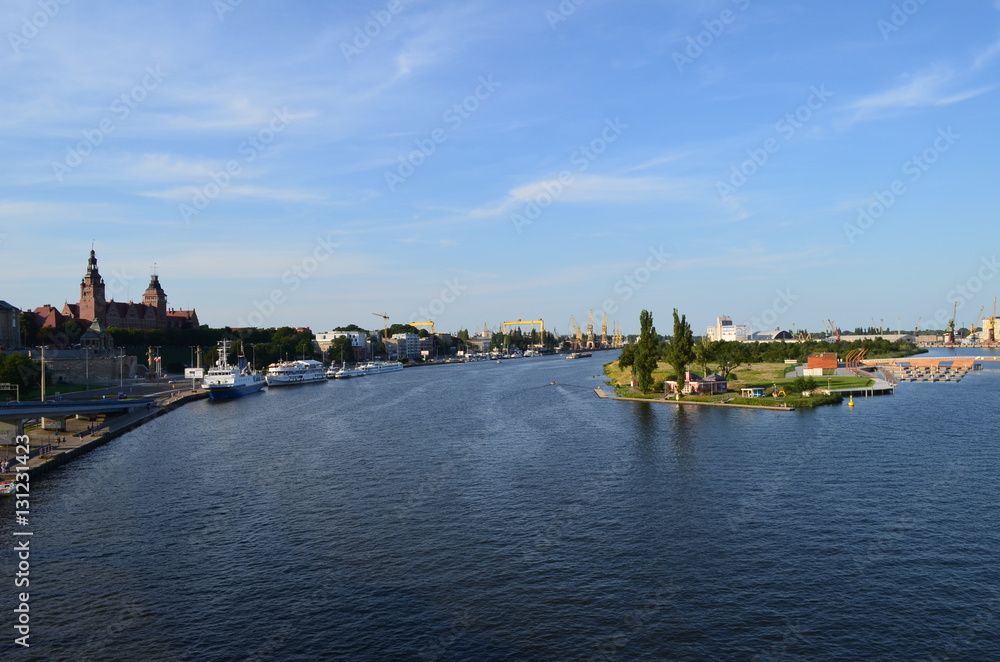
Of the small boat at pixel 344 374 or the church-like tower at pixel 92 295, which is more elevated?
the church-like tower at pixel 92 295

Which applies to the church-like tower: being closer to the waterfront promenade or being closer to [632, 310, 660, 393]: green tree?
the waterfront promenade

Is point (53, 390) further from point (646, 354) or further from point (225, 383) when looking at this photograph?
point (646, 354)

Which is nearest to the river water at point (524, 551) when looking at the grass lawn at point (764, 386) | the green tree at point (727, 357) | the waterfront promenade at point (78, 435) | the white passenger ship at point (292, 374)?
the waterfront promenade at point (78, 435)

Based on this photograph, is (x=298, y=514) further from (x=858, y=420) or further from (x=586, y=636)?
(x=858, y=420)

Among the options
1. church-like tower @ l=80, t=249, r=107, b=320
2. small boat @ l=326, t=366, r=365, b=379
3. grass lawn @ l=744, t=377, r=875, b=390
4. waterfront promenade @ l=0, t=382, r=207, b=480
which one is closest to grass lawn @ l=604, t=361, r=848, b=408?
grass lawn @ l=744, t=377, r=875, b=390

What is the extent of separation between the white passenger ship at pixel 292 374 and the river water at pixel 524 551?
92.2 meters

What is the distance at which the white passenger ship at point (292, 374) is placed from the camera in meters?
155

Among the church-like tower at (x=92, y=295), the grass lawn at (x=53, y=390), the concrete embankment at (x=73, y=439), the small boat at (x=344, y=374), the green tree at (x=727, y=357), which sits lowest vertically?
the concrete embankment at (x=73, y=439)

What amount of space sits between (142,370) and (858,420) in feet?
474

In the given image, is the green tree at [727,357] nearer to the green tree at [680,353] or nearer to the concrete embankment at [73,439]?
the green tree at [680,353]

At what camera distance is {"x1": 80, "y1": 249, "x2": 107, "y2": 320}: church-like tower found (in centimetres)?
17512

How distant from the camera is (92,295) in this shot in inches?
6885

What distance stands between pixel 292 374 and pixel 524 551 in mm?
135242

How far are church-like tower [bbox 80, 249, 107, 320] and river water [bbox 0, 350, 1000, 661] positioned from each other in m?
131
